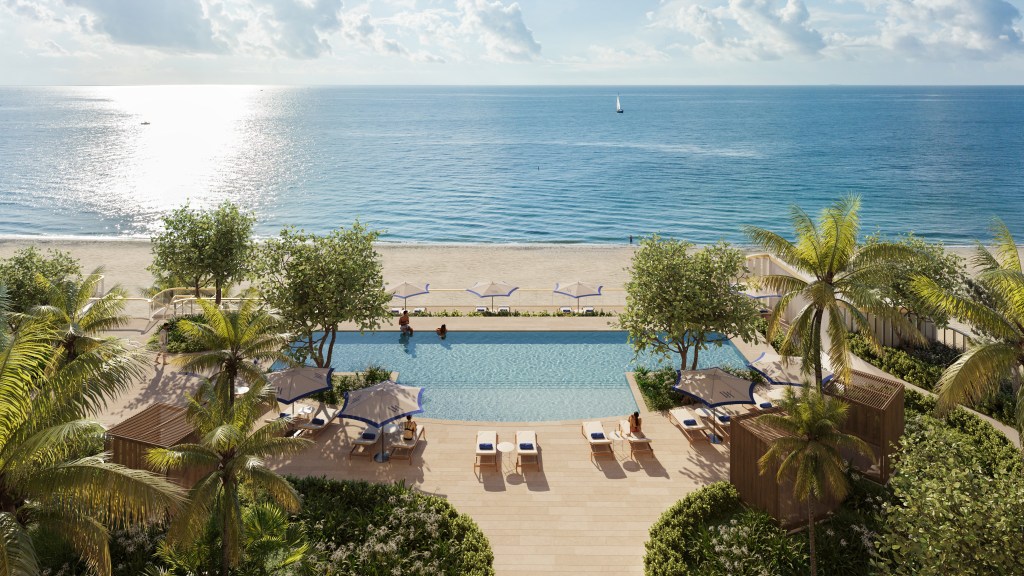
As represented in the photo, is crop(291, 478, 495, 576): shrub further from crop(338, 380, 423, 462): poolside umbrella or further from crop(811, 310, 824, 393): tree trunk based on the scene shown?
crop(811, 310, 824, 393): tree trunk

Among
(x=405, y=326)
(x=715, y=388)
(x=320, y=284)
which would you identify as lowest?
(x=405, y=326)

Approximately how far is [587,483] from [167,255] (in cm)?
2075

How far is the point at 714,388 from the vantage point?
1797 centimetres

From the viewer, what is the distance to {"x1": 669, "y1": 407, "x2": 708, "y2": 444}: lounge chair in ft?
60.4

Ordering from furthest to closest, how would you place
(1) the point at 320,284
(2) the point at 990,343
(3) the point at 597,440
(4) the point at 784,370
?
(1) the point at 320,284
(4) the point at 784,370
(3) the point at 597,440
(2) the point at 990,343

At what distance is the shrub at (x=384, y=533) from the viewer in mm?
12383

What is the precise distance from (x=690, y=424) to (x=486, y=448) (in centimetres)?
597

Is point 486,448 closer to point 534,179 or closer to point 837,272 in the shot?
point 837,272

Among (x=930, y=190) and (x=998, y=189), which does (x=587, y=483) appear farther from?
(x=998, y=189)

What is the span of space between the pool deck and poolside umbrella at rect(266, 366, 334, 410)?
147 cm

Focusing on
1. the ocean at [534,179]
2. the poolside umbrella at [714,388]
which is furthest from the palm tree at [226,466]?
the ocean at [534,179]

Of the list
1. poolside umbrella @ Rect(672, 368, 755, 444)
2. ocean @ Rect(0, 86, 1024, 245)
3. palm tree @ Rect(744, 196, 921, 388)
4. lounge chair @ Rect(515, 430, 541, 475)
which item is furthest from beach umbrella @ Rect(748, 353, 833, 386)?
ocean @ Rect(0, 86, 1024, 245)

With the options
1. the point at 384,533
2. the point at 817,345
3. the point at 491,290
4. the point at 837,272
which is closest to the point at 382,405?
the point at 384,533

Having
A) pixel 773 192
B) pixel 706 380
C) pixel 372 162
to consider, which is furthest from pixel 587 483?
pixel 372 162
